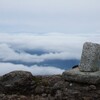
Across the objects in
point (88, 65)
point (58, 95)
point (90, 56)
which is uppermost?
point (90, 56)

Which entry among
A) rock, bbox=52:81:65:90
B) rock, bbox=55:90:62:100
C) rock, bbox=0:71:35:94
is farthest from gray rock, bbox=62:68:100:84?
rock, bbox=0:71:35:94

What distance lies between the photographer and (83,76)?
24000 millimetres

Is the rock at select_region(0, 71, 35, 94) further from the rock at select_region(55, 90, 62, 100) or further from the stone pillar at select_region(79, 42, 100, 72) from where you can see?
the stone pillar at select_region(79, 42, 100, 72)

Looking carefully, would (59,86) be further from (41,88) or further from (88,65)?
(88,65)

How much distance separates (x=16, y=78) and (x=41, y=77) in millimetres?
2307

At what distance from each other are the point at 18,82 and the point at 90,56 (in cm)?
425

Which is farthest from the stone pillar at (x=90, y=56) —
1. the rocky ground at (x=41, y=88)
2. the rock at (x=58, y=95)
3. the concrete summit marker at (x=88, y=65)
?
the rock at (x=58, y=95)

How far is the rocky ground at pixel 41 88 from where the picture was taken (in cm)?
2355

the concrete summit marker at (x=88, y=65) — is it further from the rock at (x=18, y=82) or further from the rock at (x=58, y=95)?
the rock at (x=18, y=82)

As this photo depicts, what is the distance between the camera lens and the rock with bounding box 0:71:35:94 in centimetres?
2486

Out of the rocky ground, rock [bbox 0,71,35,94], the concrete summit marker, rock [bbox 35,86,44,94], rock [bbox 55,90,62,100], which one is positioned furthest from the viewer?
rock [bbox 0,71,35,94]

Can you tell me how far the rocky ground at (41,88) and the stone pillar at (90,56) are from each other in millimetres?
985

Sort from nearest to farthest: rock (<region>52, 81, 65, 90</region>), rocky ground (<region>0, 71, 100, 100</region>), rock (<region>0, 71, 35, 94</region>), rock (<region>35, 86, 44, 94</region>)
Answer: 1. rocky ground (<region>0, 71, 100, 100</region>)
2. rock (<region>52, 81, 65, 90</region>)
3. rock (<region>35, 86, 44, 94</region>)
4. rock (<region>0, 71, 35, 94</region>)

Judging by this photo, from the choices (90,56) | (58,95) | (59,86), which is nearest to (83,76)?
(90,56)
